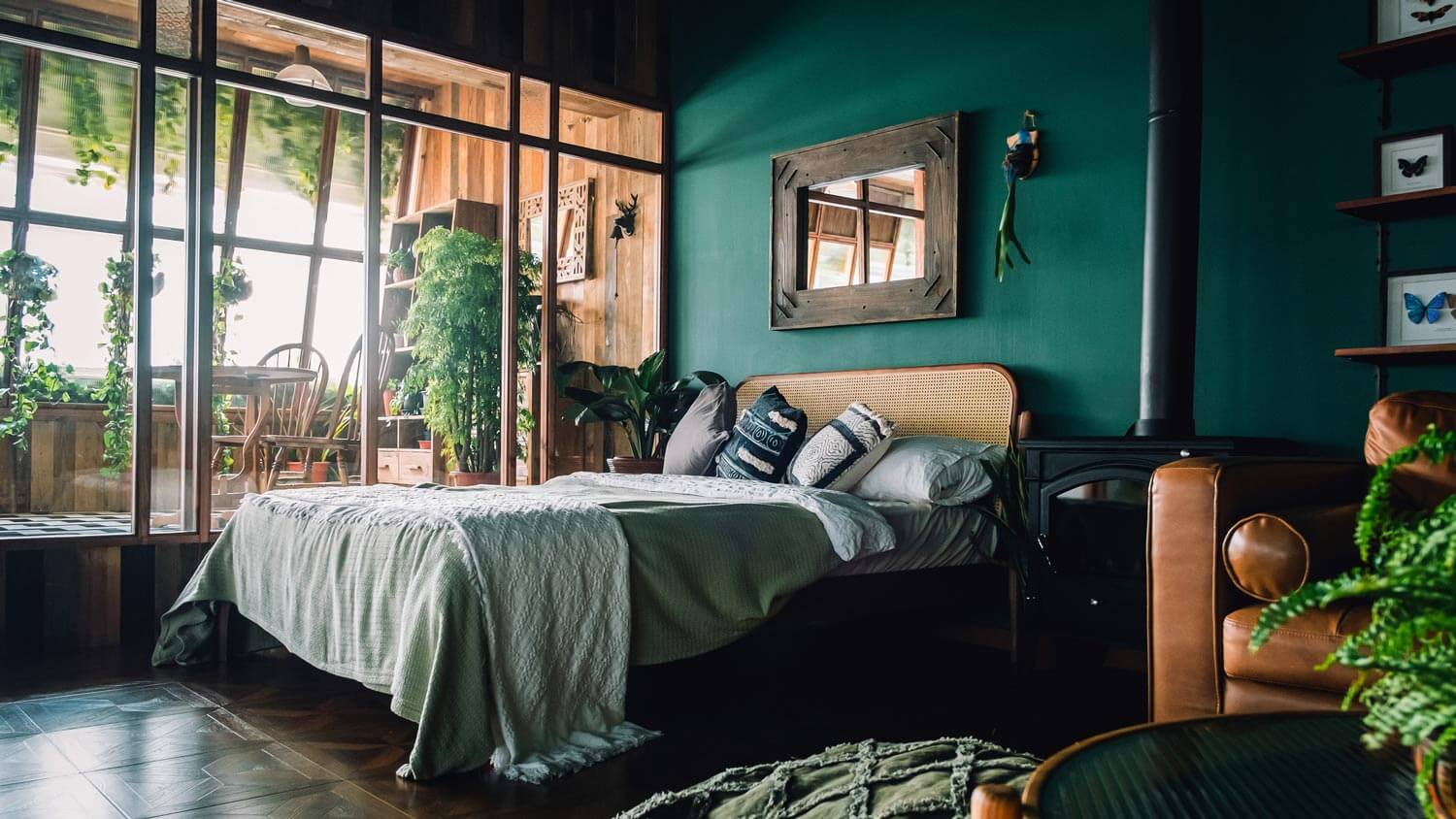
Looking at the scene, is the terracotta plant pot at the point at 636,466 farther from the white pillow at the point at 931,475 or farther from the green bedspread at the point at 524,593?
the green bedspread at the point at 524,593

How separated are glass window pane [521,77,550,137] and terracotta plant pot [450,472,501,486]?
1.75 metres

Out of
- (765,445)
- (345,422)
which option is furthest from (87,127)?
(765,445)

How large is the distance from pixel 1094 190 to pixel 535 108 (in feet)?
9.59

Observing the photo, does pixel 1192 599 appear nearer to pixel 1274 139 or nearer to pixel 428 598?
pixel 428 598

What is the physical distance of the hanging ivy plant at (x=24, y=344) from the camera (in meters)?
4.02

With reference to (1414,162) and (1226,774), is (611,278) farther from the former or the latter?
(1226,774)

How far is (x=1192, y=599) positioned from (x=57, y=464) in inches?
158

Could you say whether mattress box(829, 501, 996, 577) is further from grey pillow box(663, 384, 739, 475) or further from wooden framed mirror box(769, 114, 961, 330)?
wooden framed mirror box(769, 114, 961, 330)

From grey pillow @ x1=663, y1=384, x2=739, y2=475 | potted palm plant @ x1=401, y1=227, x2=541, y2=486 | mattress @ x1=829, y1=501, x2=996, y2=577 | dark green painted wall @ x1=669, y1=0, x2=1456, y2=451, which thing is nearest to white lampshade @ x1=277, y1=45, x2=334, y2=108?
potted palm plant @ x1=401, y1=227, x2=541, y2=486

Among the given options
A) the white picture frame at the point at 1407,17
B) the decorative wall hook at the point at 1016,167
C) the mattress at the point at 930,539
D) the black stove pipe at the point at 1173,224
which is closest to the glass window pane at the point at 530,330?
the mattress at the point at 930,539

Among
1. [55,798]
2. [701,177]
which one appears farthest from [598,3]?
[55,798]

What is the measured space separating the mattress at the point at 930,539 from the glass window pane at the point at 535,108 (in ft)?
9.68

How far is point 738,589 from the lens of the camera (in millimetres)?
2924

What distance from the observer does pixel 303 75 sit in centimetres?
470
